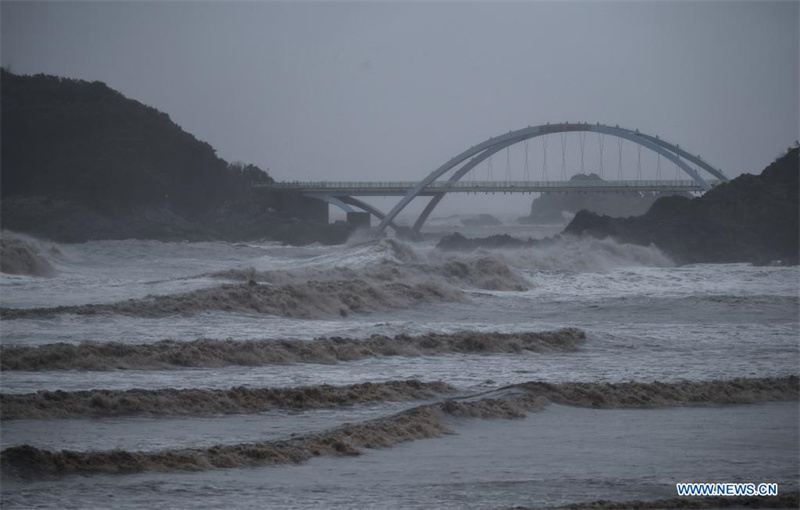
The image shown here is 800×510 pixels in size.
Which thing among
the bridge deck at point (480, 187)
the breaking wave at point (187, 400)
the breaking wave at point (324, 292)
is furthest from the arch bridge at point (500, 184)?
the breaking wave at point (187, 400)

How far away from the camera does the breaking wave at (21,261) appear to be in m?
32.6

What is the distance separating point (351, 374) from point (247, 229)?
56.6 metres

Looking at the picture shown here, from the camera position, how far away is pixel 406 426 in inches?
378

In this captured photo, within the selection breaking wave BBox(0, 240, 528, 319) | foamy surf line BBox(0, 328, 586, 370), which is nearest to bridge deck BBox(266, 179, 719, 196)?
breaking wave BBox(0, 240, 528, 319)

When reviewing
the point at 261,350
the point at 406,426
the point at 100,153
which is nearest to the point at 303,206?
the point at 100,153

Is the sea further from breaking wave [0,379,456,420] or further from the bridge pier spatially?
the bridge pier

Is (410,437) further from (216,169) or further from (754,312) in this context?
(216,169)

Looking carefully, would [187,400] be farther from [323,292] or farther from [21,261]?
[21,261]

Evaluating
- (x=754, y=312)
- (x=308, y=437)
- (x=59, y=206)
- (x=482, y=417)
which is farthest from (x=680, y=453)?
(x=59, y=206)

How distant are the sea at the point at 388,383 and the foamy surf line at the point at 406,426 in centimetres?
4

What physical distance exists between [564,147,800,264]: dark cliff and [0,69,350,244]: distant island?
77.4 ft

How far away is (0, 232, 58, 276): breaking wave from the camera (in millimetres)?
32625

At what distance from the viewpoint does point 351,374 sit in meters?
13.6

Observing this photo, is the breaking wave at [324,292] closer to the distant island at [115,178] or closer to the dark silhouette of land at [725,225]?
the dark silhouette of land at [725,225]
